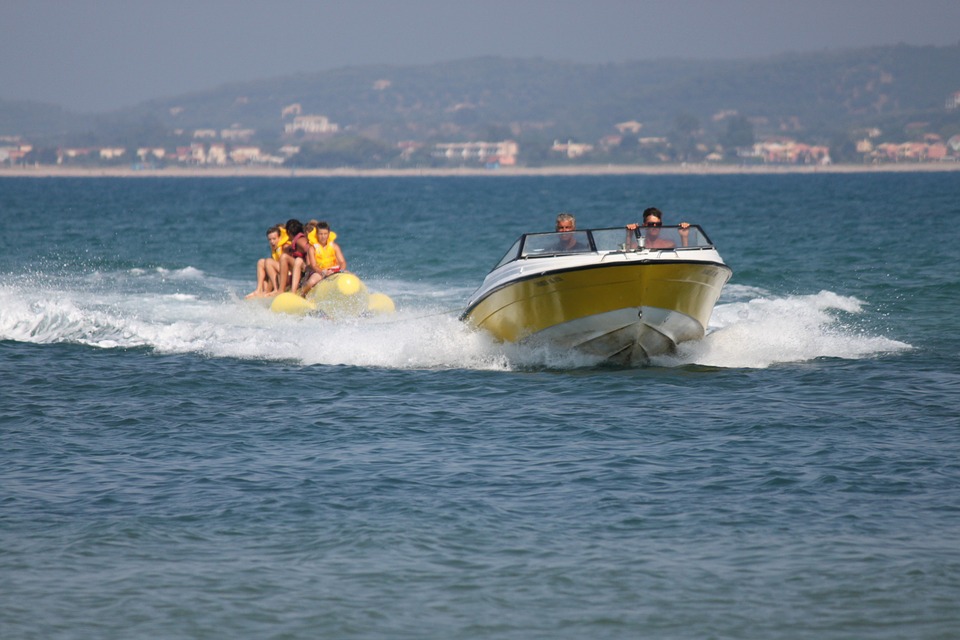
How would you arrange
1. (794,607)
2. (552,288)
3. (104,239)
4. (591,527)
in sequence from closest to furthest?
(794,607) < (591,527) < (552,288) < (104,239)

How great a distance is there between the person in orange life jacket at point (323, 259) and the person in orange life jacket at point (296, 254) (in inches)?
3.3

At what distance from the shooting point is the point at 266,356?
14500 mm

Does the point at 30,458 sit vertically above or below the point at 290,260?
below

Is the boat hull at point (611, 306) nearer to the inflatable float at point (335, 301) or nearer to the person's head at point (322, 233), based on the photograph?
the inflatable float at point (335, 301)

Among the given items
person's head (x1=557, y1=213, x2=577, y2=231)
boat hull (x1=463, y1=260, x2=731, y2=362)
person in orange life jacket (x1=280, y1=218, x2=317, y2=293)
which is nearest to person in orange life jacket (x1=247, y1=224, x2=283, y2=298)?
person in orange life jacket (x1=280, y1=218, x2=317, y2=293)

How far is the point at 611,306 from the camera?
12531mm

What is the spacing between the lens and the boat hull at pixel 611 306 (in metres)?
12.3

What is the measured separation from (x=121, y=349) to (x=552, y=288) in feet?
19.2

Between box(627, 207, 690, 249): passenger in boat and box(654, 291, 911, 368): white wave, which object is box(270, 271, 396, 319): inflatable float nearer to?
box(654, 291, 911, 368): white wave

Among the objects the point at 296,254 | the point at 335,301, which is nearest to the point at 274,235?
the point at 296,254

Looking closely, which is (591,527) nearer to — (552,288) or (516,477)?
(516,477)

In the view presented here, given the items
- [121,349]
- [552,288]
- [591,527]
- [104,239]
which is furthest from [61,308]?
[104,239]

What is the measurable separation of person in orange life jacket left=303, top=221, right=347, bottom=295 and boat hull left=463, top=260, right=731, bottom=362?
415cm

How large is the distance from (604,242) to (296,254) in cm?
610
